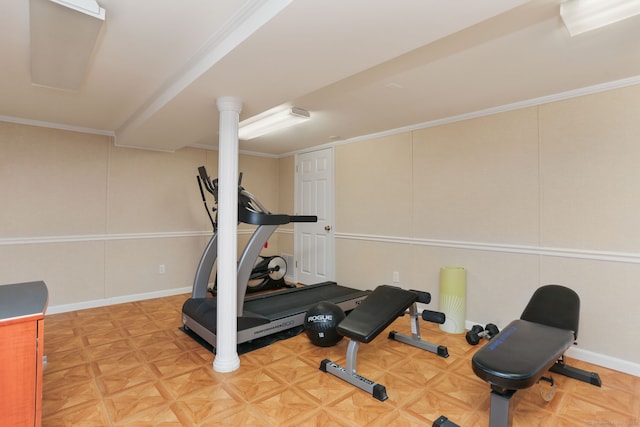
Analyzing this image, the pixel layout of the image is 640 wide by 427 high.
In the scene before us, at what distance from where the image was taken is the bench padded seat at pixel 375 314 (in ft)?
7.70

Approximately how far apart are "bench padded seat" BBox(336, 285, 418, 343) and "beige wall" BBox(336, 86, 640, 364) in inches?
39.3

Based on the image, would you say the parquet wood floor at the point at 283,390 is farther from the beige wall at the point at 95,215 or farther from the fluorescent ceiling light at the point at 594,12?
the fluorescent ceiling light at the point at 594,12

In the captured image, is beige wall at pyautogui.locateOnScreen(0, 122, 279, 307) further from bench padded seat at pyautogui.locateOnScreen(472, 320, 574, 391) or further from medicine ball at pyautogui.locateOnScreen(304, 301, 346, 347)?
bench padded seat at pyautogui.locateOnScreen(472, 320, 574, 391)

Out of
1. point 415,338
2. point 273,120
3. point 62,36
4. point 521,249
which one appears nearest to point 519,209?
point 521,249

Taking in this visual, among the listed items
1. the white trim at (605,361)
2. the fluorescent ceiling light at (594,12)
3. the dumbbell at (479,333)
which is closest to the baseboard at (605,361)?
the white trim at (605,361)

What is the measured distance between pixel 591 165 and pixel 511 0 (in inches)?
78.9

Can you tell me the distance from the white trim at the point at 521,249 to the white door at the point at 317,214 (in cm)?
77

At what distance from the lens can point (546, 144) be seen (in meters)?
2.85

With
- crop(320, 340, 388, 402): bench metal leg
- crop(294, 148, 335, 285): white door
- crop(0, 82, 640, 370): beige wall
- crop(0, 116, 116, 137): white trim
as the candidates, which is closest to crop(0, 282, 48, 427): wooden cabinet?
crop(320, 340, 388, 402): bench metal leg

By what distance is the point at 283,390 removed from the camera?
219 cm

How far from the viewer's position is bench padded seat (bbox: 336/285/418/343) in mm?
2346

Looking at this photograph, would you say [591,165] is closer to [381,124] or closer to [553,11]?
[553,11]

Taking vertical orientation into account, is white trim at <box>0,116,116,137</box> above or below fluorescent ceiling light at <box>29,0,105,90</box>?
above

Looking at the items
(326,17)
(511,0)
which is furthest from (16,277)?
(511,0)
